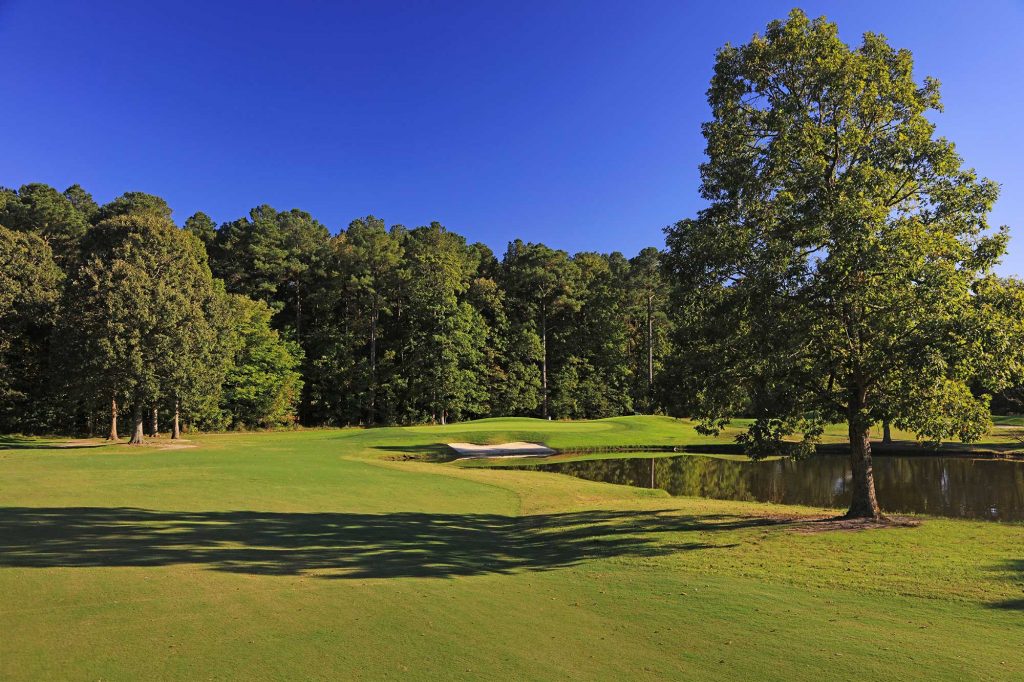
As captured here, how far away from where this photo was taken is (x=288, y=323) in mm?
67938

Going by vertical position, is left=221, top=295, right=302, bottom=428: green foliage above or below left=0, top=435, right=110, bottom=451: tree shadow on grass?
above

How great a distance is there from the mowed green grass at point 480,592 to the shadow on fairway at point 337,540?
82 mm

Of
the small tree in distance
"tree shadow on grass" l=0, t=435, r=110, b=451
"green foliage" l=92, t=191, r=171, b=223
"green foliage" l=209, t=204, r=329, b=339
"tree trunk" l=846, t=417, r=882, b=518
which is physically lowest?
"tree shadow on grass" l=0, t=435, r=110, b=451

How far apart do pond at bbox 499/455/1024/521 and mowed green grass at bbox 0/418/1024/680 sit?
22.5 ft

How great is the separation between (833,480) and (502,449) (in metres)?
19.2

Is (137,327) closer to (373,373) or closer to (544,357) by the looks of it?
(373,373)

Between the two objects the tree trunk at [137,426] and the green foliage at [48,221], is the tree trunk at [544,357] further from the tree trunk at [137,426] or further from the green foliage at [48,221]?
the green foliage at [48,221]

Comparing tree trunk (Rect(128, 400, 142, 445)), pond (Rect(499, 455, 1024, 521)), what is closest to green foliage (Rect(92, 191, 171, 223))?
tree trunk (Rect(128, 400, 142, 445))

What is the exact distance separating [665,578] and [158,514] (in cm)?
1236

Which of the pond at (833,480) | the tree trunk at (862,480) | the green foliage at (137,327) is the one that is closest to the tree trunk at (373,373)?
the green foliage at (137,327)

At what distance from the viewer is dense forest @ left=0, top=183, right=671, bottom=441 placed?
38062mm

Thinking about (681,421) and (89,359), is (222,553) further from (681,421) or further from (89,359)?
(681,421)

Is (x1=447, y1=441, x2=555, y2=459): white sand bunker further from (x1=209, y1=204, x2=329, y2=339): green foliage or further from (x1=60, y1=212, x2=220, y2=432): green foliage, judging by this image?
(x1=209, y1=204, x2=329, y2=339): green foliage

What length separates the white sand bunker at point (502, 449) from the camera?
3781cm
